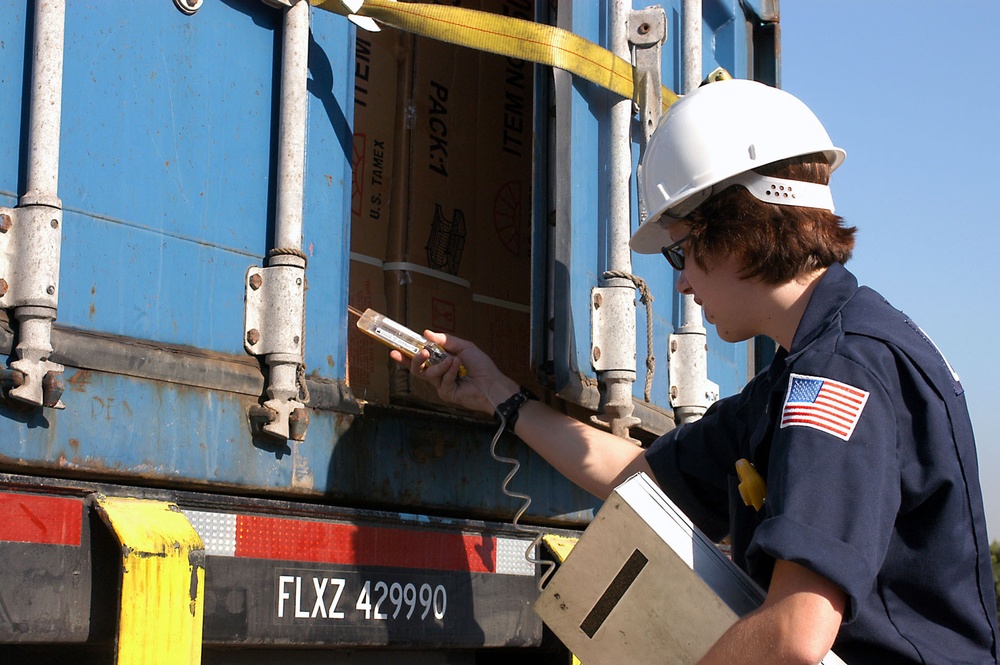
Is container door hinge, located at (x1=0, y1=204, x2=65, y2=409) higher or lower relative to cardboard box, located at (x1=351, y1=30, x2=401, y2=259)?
lower

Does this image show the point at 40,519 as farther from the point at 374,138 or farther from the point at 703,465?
the point at 374,138

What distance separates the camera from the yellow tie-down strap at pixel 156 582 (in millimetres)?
1984

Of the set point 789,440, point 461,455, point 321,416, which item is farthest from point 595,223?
point 789,440

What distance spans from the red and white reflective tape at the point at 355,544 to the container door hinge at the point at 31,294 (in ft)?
1.27

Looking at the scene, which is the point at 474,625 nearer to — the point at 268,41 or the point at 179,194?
the point at 179,194

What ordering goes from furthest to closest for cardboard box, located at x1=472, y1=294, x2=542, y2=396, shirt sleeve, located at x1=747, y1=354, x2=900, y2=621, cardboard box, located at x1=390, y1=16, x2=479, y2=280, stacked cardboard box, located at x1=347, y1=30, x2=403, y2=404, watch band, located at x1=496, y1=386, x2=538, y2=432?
cardboard box, located at x1=472, y1=294, x2=542, y2=396
cardboard box, located at x1=390, y1=16, x2=479, y2=280
stacked cardboard box, located at x1=347, y1=30, x2=403, y2=404
watch band, located at x1=496, y1=386, x2=538, y2=432
shirt sleeve, located at x1=747, y1=354, x2=900, y2=621

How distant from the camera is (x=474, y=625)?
9.09 feet

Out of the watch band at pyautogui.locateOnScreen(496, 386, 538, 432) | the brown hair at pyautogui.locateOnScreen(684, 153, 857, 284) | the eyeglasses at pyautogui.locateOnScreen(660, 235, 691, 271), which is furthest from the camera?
the watch band at pyautogui.locateOnScreen(496, 386, 538, 432)

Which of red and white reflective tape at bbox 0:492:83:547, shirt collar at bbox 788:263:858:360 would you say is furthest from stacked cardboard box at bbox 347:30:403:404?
shirt collar at bbox 788:263:858:360

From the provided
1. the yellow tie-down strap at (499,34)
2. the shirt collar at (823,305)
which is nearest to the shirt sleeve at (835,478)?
the shirt collar at (823,305)

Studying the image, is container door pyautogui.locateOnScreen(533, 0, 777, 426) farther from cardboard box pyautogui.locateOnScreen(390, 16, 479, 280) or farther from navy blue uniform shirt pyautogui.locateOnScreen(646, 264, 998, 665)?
navy blue uniform shirt pyautogui.locateOnScreen(646, 264, 998, 665)

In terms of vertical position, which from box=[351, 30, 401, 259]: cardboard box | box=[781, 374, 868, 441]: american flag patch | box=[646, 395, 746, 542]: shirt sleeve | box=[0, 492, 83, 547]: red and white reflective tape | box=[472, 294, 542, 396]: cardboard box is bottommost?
box=[0, 492, 83, 547]: red and white reflective tape

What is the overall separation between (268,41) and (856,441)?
1.41 m

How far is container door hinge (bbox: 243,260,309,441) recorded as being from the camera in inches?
92.5
